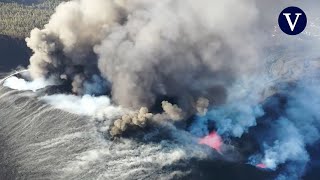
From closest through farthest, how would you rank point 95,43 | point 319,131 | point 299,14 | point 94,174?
point 94,174
point 299,14
point 319,131
point 95,43

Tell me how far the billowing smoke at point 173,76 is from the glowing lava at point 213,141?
0.28 m

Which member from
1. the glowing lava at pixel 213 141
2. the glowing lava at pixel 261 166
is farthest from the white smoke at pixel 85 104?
the glowing lava at pixel 261 166

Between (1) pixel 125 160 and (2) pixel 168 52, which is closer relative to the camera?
(1) pixel 125 160

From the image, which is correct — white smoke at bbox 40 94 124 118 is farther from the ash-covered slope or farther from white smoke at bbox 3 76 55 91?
white smoke at bbox 3 76 55 91

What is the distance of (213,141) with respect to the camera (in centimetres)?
13200

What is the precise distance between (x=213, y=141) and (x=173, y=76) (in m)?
28.1

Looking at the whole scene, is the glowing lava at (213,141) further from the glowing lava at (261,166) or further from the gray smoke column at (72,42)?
the gray smoke column at (72,42)

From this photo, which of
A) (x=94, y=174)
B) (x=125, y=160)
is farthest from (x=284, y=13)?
(x=94, y=174)

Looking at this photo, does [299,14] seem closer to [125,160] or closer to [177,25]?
[177,25]

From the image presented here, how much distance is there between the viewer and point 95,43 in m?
170

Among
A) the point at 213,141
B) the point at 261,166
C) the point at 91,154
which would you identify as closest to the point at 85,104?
the point at 91,154

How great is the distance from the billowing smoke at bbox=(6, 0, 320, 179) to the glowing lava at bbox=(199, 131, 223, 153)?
279 millimetres

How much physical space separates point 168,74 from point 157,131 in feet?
70.0

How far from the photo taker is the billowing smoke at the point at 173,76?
5408 inches
